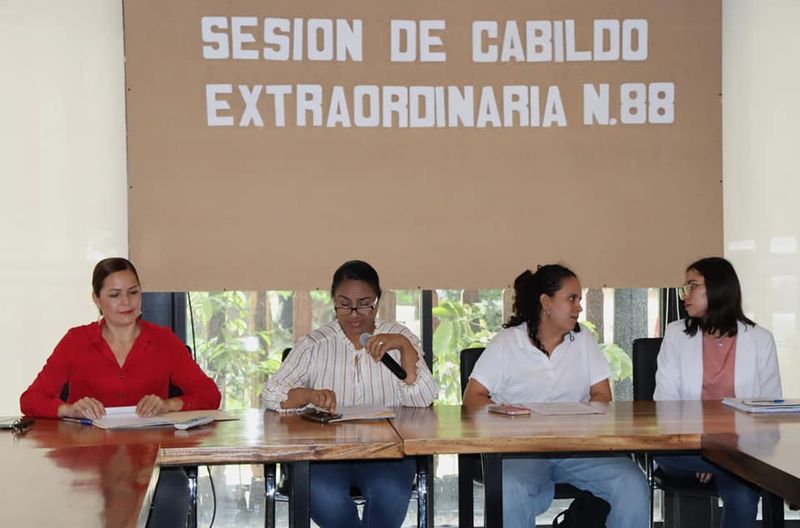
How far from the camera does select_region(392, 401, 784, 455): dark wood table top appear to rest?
9.11 feet

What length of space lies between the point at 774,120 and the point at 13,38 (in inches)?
142

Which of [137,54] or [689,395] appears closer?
[689,395]

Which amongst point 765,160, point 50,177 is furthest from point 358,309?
point 765,160

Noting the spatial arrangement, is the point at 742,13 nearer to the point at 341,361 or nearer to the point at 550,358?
the point at 550,358

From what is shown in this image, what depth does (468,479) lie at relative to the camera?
362cm

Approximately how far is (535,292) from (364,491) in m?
Answer: 1.02

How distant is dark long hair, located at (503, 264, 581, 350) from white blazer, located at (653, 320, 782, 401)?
14.9 inches

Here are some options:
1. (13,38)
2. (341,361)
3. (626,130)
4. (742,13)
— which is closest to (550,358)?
(341,361)

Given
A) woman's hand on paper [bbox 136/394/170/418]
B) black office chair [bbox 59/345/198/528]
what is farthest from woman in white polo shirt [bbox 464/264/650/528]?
woman's hand on paper [bbox 136/394/170/418]

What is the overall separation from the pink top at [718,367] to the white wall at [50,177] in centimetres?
261

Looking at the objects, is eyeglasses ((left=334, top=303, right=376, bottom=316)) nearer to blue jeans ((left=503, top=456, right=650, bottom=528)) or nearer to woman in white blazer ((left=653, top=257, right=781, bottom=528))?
blue jeans ((left=503, top=456, right=650, bottom=528))

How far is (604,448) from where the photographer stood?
2803 mm

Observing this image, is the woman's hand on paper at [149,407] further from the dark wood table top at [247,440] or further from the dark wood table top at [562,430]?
the dark wood table top at [562,430]

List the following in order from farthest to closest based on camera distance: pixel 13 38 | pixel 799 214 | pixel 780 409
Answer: pixel 799 214 < pixel 13 38 < pixel 780 409
